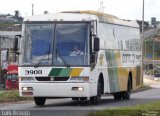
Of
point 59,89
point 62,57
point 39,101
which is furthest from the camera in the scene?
point 39,101

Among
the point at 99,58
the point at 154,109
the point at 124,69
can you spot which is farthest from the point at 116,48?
the point at 154,109

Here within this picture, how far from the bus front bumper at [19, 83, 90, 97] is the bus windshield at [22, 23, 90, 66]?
0.75 metres

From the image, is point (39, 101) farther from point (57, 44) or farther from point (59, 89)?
point (57, 44)

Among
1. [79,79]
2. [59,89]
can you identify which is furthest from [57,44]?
[59,89]

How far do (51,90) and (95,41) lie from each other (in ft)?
7.68

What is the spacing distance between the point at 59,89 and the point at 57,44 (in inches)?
64.5

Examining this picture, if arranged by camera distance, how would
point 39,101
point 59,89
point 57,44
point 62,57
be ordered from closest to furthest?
1. point 59,89
2. point 62,57
3. point 57,44
4. point 39,101

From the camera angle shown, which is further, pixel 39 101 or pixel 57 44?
pixel 39 101

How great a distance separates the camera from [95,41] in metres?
22.5

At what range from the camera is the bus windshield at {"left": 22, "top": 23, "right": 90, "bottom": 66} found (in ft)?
73.7

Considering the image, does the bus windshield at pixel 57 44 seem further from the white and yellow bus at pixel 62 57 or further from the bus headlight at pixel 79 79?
the bus headlight at pixel 79 79

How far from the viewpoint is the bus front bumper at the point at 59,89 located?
22.2 m

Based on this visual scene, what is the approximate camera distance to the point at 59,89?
2228cm

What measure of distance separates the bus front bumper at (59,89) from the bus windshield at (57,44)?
747 millimetres
